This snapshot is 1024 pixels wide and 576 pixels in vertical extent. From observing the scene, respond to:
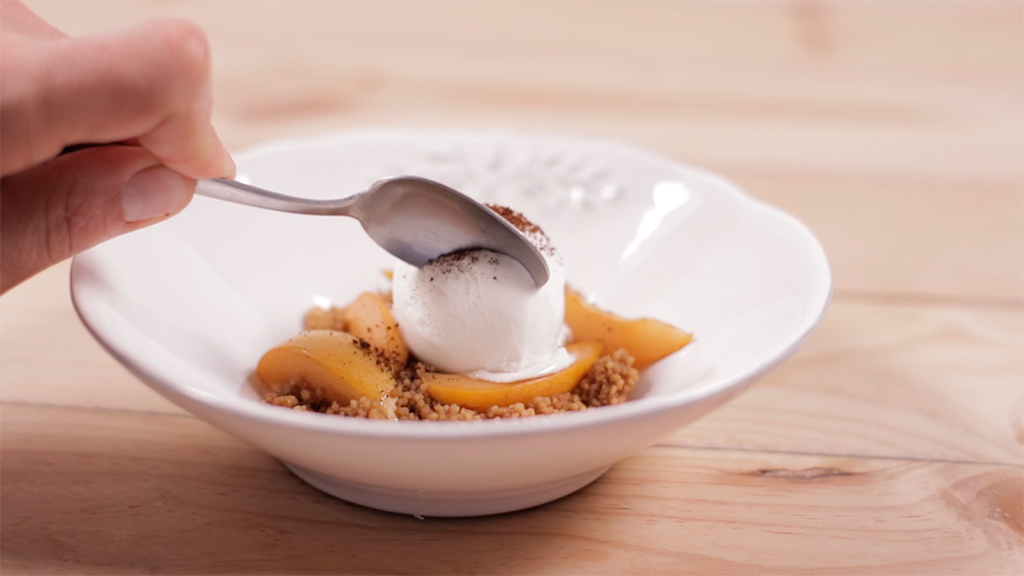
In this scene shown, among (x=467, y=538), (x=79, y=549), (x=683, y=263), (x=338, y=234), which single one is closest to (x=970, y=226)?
(x=683, y=263)

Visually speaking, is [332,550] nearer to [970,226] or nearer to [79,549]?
[79,549]

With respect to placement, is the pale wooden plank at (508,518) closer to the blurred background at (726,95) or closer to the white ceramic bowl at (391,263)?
the white ceramic bowl at (391,263)

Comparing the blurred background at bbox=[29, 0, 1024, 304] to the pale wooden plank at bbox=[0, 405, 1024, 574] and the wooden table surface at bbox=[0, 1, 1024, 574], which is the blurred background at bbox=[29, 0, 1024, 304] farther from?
the pale wooden plank at bbox=[0, 405, 1024, 574]

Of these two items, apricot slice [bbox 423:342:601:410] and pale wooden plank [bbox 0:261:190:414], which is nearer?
apricot slice [bbox 423:342:601:410]

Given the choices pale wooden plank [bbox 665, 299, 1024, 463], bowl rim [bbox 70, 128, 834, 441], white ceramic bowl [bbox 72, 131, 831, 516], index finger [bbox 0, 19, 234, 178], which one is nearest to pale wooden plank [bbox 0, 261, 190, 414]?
white ceramic bowl [bbox 72, 131, 831, 516]

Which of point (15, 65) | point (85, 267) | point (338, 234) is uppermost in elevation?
point (15, 65)

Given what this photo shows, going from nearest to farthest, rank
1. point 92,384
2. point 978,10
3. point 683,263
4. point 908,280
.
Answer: point 92,384 < point 683,263 < point 908,280 < point 978,10

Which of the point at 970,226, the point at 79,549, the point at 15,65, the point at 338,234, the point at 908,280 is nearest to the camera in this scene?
the point at 15,65
